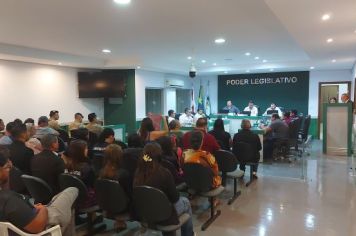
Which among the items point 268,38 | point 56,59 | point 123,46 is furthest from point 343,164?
point 56,59

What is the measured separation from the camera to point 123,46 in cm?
677

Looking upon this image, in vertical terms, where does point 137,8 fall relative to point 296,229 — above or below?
above

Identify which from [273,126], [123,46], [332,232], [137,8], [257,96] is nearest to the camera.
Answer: [332,232]

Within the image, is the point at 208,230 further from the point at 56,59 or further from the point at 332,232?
the point at 56,59

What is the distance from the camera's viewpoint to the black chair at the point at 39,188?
2898 mm

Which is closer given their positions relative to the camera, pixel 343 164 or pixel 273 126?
pixel 343 164

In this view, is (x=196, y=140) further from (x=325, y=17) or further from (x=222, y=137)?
(x=325, y=17)

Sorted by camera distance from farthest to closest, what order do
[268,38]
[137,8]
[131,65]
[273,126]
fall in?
[131,65] < [273,126] < [268,38] < [137,8]

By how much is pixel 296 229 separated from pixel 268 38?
154 inches

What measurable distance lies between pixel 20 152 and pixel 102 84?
628cm

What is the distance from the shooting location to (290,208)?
4.15 meters

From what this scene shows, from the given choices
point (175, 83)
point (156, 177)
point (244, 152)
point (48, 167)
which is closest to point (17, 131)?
point (48, 167)

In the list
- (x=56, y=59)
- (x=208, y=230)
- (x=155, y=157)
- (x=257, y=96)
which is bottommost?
(x=208, y=230)

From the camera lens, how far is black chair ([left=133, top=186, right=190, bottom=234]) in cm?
249
